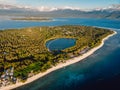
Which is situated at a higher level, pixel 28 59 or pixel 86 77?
pixel 28 59

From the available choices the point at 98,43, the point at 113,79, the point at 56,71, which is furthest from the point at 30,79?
the point at 98,43

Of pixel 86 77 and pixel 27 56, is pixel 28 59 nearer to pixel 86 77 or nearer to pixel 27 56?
pixel 27 56

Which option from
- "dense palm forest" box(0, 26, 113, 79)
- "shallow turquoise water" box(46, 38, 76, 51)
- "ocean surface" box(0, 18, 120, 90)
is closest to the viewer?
"ocean surface" box(0, 18, 120, 90)

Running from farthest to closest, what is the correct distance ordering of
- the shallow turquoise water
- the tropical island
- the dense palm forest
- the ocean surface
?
the shallow turquoise water < the dense palm forest < the tropical island < the ocean surface

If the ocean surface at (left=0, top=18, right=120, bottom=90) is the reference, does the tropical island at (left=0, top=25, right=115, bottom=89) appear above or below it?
above

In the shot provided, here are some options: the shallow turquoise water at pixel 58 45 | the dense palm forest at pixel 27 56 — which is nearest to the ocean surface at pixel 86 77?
the dense palm forest at pixel 27 56

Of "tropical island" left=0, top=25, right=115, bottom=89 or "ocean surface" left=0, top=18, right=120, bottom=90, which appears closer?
"ocean surface" left=0, top=18, right=120, bottom=90

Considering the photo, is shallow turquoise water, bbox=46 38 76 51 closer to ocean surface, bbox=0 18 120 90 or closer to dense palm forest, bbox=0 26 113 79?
dense palm forest, bbox=0 26 113 79

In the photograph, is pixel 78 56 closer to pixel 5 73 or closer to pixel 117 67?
pixel 117 67

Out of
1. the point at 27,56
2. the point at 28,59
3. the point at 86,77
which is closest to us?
the point at 86,77

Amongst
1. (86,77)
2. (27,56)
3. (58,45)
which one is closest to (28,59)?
(27,56)

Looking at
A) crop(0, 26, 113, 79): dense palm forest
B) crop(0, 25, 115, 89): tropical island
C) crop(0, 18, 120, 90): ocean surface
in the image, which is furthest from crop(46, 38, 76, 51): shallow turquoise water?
crop(0, 18, 120, 90): ocean surface

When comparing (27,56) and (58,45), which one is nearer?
(27,56)
